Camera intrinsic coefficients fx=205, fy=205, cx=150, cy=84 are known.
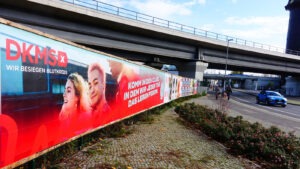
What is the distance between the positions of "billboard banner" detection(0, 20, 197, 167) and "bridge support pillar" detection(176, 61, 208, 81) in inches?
1101

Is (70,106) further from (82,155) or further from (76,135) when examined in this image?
(82,155)

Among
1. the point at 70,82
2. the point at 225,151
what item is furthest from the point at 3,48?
the point at 225,151

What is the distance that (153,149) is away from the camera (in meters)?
5.52

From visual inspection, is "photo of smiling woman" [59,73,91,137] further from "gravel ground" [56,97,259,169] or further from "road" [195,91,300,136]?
"road" [195,91,300,136]

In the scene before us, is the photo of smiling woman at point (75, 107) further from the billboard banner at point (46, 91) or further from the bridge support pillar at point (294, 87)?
the bridge support pillar at point (294, 87)

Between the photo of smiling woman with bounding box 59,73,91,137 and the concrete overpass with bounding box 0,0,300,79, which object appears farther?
the concrete overpass with bounding box 0,0,300,79

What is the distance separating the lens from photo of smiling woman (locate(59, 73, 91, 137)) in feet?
13.4

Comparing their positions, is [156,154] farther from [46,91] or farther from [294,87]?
[294,87]

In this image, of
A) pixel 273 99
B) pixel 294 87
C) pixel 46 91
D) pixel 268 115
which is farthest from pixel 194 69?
pixel 294 87

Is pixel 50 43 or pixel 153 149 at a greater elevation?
pixel 50 43

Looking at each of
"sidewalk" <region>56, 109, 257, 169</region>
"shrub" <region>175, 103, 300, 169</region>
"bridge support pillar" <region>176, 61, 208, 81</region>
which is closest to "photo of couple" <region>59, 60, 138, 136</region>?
"sidewalk" <region>56, 109, 257, 169</region>

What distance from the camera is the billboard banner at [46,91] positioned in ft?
9.12

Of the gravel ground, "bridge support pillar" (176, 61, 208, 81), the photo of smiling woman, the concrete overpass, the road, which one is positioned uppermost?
the concrete overpass

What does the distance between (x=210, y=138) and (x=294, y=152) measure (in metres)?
2.48
